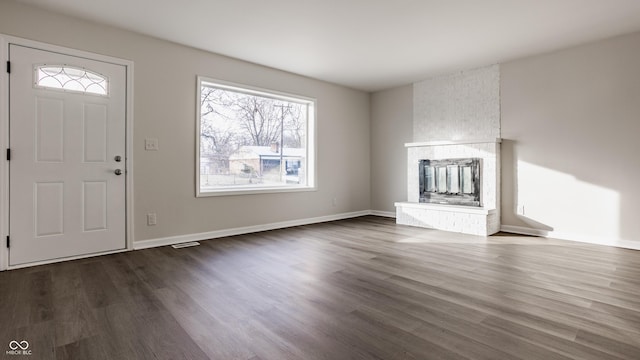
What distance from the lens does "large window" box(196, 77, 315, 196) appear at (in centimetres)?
438

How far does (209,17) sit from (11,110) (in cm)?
203

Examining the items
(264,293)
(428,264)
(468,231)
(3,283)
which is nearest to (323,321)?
(264,293)

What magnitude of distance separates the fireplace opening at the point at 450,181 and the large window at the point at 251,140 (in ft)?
6.35

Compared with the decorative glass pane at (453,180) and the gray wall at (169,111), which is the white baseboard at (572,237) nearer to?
the decorative glass pane at (453,180)

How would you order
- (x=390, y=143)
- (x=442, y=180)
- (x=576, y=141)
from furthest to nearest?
1. (x=390, y=143)
2. (x=442, y=180)
3. (x=576, y=141)

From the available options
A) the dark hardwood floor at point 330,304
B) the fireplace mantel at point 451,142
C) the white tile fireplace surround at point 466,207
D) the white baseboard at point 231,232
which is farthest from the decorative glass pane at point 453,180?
the white baseboard at point 231,232

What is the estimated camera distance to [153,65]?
3766mm

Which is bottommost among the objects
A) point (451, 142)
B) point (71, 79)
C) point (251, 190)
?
point (251, 190)

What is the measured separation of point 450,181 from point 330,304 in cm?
365

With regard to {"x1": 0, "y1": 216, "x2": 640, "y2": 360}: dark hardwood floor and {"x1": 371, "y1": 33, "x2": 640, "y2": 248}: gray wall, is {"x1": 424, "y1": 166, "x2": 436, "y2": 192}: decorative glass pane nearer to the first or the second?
{"x1": 371, "y1": 33, "x2": 640, "y2": 248}: gray wall

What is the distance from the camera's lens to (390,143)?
20.2 ft

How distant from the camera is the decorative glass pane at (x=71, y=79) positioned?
3.10m

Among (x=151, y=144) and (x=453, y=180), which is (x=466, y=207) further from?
(x=151, y=144)

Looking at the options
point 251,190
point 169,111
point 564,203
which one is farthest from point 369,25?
point 564,203
